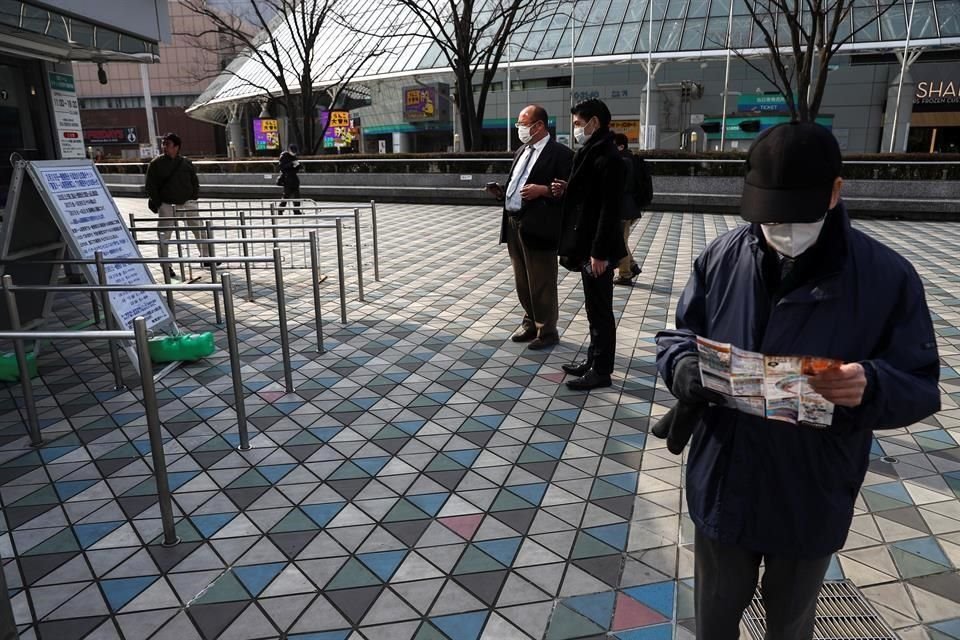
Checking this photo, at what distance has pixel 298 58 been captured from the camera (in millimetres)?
36062

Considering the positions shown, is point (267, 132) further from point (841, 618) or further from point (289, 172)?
point (841, 618)

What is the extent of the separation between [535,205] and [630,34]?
82.0 feet

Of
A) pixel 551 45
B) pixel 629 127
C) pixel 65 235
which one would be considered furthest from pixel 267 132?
pixel 65 235

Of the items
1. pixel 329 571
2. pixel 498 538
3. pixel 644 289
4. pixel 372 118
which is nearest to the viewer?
pixel 329 571

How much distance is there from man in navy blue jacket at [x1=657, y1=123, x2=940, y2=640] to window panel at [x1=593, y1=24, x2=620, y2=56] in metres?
27.5

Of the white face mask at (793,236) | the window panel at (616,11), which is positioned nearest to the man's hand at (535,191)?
the white face mask at (793,236)

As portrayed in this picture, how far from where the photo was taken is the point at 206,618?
2660 millimetres

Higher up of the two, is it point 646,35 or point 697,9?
point 697,9

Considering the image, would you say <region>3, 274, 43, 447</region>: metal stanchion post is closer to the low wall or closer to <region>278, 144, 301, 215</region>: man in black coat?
<region>278, 144, 301, 215</region>: man in black coat

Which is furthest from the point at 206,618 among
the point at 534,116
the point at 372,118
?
the point at 372,118

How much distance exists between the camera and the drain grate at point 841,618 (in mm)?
2513

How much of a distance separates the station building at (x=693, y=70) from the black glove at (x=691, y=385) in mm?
24844

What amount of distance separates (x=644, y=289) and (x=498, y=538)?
5.51 meters

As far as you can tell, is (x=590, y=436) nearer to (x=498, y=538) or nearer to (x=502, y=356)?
(x=498, y=538)
